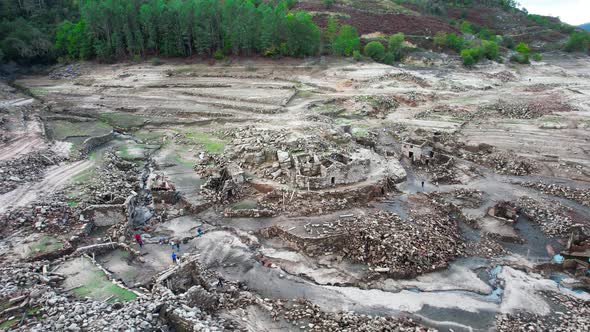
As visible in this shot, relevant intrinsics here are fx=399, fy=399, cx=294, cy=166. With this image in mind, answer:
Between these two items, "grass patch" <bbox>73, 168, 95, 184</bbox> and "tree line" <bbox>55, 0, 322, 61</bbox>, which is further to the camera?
"tree line" <bbox>55, 0, 322, 61</bbox>

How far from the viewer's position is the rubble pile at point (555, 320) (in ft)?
52.6

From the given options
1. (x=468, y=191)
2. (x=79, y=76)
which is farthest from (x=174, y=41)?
(x=468, y=191)

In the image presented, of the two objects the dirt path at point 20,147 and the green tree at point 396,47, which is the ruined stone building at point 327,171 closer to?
the dirt path at point 20,147

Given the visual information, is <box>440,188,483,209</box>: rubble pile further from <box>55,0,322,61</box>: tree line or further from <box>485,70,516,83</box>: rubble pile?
<box>55,0,322,61</box>: tree line

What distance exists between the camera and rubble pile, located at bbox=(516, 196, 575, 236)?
2262 cm

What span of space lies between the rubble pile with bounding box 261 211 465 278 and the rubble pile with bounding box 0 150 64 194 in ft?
50.2

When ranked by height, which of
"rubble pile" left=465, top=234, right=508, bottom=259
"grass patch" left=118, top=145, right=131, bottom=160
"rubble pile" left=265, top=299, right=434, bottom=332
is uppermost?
"grass patch" left=118, top=145, right=131, bottom=160

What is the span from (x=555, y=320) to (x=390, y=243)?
291 inches

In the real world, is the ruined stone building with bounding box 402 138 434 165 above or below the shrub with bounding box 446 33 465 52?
below

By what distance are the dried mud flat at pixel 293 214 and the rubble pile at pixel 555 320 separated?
0.29 ft

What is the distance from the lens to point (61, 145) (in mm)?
31047

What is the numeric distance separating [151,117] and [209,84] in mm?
10852

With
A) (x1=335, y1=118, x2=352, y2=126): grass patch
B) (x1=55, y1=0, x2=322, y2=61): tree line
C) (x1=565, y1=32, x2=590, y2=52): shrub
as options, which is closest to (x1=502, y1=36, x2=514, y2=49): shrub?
(x1=565, y1=32, x2=590, y2=52): shrub

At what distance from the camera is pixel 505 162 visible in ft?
99.6
